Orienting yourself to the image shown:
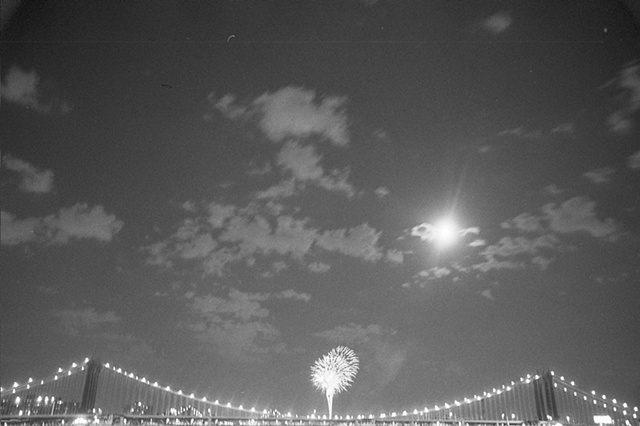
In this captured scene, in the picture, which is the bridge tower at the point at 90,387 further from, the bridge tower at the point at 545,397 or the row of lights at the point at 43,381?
the bridge tower at the point at 545,397

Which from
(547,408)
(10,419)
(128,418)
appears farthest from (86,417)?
(547,408)

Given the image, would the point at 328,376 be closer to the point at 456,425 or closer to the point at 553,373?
the point at 456,425

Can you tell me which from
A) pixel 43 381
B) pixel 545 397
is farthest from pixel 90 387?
pixel 545 397

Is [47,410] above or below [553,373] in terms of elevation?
below

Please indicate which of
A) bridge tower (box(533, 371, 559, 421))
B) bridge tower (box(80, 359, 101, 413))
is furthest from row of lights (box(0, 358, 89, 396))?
bridge tower (box(533, 371, 559, 421))

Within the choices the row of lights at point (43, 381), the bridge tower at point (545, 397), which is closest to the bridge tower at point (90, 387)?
the row of lights at point (43, 381)

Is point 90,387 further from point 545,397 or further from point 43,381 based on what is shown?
point 545,397

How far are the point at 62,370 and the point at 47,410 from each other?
2193 centimetres

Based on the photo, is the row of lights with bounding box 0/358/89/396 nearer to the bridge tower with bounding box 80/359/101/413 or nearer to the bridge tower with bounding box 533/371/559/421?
the bridge tower with bounding box 80/359/101/413

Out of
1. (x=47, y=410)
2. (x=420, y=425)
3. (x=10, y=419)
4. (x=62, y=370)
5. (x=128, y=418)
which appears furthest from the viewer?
(x=47, y=410)

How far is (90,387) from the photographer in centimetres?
9038

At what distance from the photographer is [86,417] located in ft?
254

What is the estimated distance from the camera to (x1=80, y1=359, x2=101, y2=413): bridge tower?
8950cm

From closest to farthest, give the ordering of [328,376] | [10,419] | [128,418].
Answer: [128,418], [10,419], [328,376]
